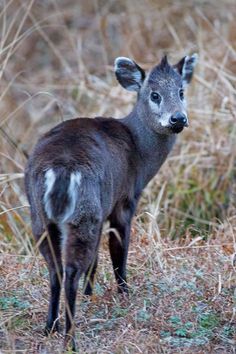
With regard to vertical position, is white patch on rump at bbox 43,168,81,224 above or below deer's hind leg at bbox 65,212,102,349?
above

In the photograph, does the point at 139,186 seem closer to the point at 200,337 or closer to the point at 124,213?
the point at 124,213

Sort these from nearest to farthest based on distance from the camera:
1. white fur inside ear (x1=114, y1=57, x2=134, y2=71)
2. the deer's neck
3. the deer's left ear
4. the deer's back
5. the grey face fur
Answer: the deer's back, the grey face fur, the deer's neck, white fur inside ear (x1=114, y1=57, x2=134, y2=71), the deer's left ear

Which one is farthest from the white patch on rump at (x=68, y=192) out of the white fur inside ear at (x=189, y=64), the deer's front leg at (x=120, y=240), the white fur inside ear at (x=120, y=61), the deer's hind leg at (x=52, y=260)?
the white fur inside ear at (x=189, y=64)

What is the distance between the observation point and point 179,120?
6109mm

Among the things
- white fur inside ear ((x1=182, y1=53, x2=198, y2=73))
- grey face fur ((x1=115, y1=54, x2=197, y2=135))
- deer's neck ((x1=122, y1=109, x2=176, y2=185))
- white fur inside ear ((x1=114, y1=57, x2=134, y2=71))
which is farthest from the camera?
white fur inside ear ((x1=182, y1=53, x2=198, y2=73))

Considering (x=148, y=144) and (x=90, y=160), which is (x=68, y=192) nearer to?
(x=90, y=160)

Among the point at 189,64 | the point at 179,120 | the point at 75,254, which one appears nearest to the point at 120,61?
the point at 189,64

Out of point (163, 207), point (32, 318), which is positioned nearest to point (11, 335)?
point (32, 318)

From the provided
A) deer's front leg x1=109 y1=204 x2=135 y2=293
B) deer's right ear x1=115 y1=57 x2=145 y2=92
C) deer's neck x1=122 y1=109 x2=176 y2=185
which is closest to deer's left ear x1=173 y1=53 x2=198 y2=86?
deer's right ear x1=115 y1=57 x2=145 y2=92

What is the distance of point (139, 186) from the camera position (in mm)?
6246

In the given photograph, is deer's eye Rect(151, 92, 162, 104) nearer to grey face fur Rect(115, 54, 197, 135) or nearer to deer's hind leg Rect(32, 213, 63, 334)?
grey face fur Rect(115, 54, 197, 135)

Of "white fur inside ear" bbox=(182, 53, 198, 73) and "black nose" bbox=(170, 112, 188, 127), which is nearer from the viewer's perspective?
"black nose" bbox=(170, 112, 188, 127)

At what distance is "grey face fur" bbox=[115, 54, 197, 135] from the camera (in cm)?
626

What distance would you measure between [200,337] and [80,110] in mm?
5259
